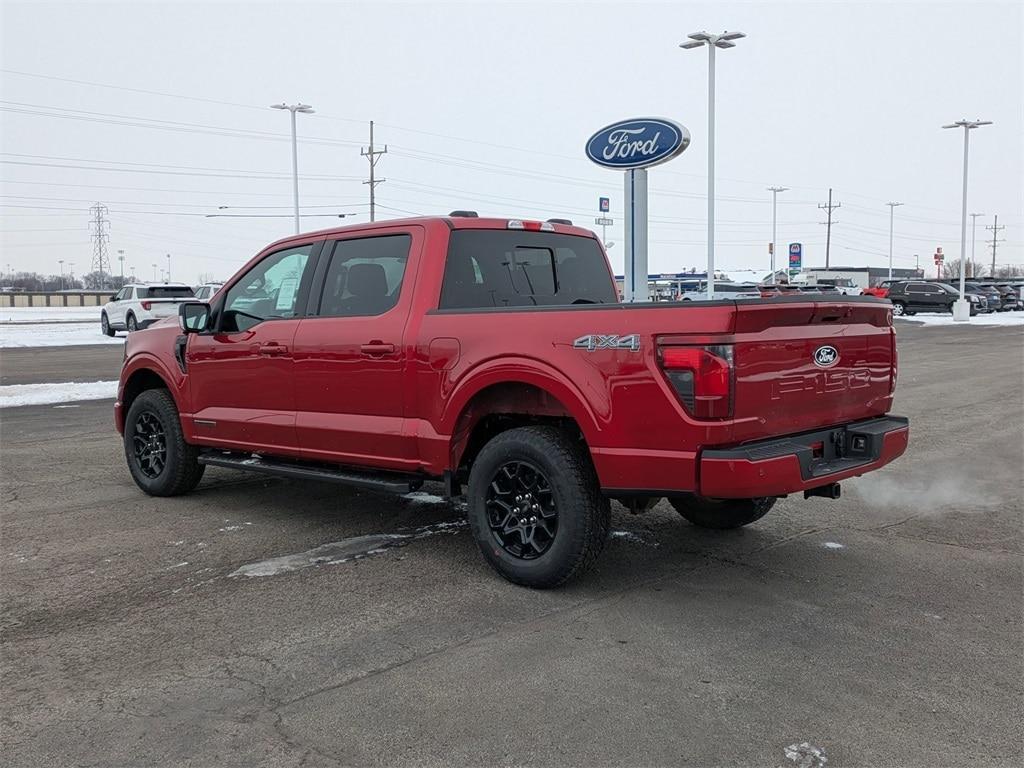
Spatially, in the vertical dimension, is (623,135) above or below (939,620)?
above

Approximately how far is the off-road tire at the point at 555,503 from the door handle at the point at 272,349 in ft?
5.79

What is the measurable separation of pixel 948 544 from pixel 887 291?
4471cm

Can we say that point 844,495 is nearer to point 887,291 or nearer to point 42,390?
point 42,390

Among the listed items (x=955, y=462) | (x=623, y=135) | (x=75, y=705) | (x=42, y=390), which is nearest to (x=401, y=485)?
(x=75, y=705)

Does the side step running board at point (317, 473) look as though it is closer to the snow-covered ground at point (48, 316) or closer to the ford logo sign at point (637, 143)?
the ford logo sign at point (637, 143)

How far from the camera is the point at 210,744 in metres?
3.23

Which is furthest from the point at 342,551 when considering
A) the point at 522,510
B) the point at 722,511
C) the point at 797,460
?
the point at 797,460

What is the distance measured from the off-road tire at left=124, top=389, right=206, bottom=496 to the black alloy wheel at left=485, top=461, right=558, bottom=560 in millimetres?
3067

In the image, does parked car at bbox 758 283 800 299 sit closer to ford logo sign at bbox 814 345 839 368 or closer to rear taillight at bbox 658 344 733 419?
ford logo sign at bbox 814 345 839 368

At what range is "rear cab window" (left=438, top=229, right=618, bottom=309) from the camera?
5.50 metres

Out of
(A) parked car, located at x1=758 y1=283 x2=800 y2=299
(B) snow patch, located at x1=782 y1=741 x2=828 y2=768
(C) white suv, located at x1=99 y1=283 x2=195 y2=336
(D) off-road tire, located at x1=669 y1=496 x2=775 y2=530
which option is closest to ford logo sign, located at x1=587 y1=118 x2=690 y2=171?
(A) parked car, located at x1=758 y1=283 x2=800 y2=299

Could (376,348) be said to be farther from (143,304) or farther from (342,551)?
(143,304)

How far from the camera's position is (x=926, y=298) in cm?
4784

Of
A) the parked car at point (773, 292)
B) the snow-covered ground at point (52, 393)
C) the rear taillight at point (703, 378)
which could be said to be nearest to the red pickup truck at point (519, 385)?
the rear taillight at point (703, 378)
